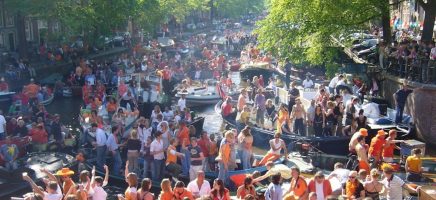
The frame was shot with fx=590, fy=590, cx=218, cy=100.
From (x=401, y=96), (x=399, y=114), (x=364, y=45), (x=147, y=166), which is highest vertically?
(x=364, y=45)

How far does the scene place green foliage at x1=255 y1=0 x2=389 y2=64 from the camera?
25094 mm

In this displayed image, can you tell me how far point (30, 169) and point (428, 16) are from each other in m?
17.7

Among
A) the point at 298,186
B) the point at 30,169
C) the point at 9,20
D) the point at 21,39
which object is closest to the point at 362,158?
the point at 298,186

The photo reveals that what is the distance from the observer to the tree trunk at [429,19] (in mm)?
25016

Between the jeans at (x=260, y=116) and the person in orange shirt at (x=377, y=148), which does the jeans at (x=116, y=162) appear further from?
the jeans at (x=260, y=116)

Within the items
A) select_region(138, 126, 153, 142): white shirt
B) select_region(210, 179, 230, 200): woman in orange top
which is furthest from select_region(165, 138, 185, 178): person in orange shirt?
select_region(210, 179, 230, 200): woman in orange top

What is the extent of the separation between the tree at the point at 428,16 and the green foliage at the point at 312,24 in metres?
1.61

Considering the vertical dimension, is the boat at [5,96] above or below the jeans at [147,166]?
above

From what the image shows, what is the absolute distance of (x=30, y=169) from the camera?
1695 cm

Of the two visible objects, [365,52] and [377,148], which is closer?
[377,148]

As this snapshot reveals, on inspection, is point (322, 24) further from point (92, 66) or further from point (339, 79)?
point (92, 66)

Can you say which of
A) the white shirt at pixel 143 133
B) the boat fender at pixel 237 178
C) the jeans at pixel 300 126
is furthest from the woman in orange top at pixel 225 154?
the jeans at pixel 300 126

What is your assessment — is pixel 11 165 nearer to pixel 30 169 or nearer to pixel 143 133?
pixel 30 169

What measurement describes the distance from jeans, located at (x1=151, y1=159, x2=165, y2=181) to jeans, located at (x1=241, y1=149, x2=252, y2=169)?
2219 millimetres
